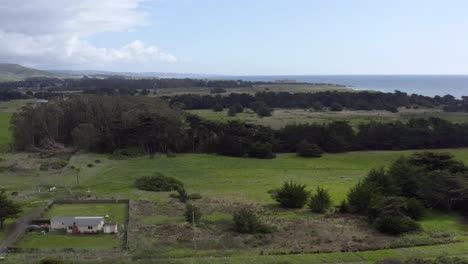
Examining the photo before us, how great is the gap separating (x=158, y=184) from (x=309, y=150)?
24.7 metres

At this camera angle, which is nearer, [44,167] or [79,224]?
[79,224]

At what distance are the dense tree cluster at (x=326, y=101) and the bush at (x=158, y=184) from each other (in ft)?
218

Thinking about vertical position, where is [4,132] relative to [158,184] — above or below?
below

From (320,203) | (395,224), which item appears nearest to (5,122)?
(320,203)

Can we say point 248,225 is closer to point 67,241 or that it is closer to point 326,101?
point 67,241

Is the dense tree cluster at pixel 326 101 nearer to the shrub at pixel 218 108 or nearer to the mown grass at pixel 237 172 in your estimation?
the shrub at pixel 218 108

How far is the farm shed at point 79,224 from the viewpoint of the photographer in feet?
98.9

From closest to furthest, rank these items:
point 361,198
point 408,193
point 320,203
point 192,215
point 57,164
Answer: point 192,215
point 361,198
point 320,203
point 408,193
point 57,164

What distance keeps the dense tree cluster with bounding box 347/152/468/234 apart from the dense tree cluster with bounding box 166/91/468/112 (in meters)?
69.8

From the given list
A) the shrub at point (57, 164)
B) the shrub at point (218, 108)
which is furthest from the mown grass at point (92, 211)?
the shrub at point (218, 108)

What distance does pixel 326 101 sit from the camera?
387 feet

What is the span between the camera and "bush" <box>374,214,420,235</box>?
29984 millimetres

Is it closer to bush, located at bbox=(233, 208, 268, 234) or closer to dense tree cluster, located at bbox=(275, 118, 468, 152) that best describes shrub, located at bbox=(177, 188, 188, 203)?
bush, located at bbox=(233, 208, 268, 234)

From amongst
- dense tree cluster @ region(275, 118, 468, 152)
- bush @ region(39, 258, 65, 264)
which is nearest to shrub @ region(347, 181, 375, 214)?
bush @ region(39, 258, 65, 264)
